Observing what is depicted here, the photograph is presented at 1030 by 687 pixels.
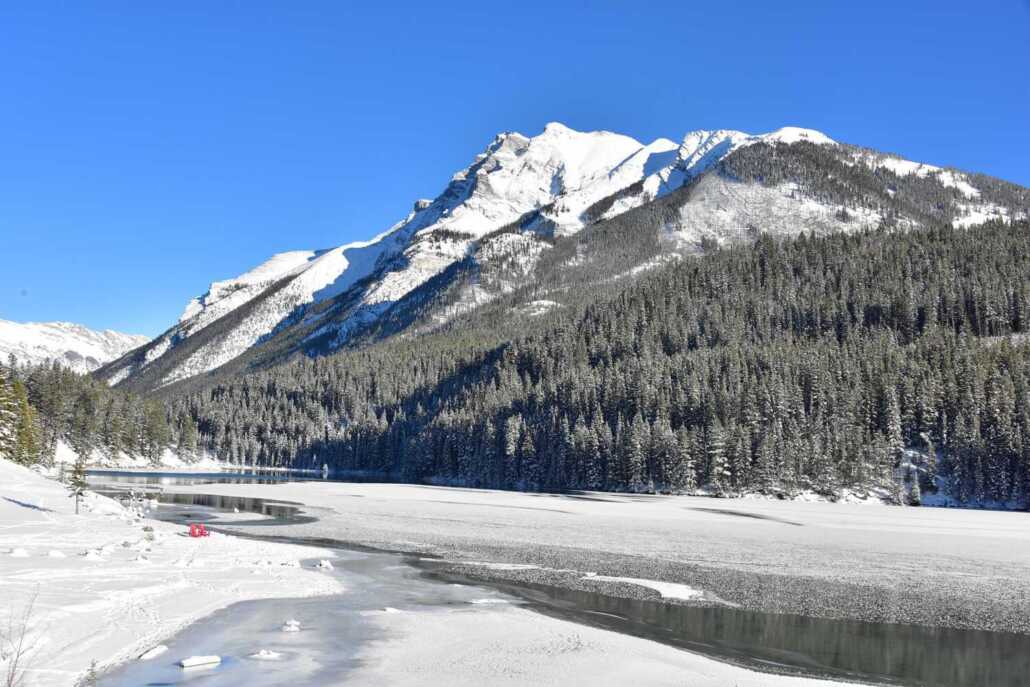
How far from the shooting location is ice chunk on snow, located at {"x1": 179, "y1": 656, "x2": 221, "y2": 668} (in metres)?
19.7

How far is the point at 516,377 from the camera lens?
17862 cm

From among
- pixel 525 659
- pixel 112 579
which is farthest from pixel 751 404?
pixel 112 579

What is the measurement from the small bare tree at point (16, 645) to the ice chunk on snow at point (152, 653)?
260cm

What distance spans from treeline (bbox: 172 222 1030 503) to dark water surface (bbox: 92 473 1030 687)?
80.0 meters

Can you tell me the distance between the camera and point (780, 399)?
385 feet

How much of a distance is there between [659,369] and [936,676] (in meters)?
122

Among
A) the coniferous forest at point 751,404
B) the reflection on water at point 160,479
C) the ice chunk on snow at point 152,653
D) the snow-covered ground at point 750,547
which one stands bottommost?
the reflection on water at point 160,479

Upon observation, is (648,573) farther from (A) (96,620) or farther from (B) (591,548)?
(A) (96,620)

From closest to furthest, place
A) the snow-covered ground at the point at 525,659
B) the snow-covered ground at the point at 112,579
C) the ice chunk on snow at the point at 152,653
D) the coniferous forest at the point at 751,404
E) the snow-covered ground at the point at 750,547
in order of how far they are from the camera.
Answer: the snow-covered ground at the point at 525,659
the ice chunk on snow at the point at 152,653
the snow-covered ground at the point at 112,579
the snow-covered ground at the point at 750,547
the coniferous forest at the point at 751,404

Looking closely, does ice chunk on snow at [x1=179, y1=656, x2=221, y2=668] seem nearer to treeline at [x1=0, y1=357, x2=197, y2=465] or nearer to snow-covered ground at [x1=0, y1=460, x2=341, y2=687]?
snow-covered ground at [x1=0, y1=460, x2=341, y2=687]

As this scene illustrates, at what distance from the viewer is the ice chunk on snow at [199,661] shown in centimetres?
1972

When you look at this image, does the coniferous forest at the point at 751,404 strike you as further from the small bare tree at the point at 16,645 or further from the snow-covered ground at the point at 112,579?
the small bare tree at the point at 16,645

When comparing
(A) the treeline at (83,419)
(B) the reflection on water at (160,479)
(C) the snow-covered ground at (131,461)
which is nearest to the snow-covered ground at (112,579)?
(A) the treeline at (83,419)

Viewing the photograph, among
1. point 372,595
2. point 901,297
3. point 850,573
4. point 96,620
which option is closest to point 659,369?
point 901,297
